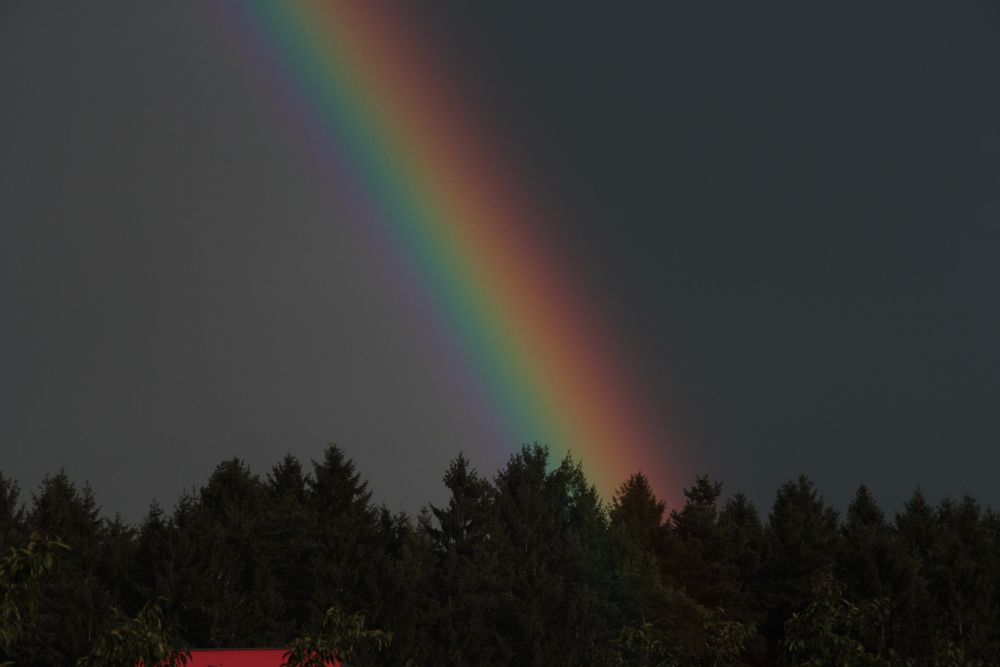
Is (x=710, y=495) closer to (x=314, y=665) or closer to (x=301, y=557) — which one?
(x=301, y=557)

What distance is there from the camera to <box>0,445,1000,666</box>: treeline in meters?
81.4

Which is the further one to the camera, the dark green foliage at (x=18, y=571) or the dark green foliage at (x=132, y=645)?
the dark green foliage at (x=132, y=645)

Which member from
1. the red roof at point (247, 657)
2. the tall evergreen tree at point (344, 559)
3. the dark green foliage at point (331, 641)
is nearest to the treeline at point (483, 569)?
the tall evergreen tree at point (344, 559)

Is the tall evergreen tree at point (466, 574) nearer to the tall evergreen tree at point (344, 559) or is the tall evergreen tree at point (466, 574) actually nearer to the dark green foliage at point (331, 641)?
the tall evergreen tree at point (344, 559)

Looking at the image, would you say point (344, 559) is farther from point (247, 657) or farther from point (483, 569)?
→ point (247, 657)

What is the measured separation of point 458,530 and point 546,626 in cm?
1062

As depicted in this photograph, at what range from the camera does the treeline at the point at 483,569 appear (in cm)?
8138

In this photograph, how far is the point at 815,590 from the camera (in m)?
24.4

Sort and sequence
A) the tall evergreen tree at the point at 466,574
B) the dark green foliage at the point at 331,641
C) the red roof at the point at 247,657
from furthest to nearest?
the tall evergreen tree at the point at 466,574 → the red roof at the point at 247,657 → the dark green foliage at the point at 331,641

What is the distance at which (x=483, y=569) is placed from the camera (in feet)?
296

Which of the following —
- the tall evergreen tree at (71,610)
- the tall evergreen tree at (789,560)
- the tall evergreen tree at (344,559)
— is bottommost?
the tall evergreen tree at (71,610)

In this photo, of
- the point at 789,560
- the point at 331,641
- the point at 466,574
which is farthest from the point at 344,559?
the point at 331,641

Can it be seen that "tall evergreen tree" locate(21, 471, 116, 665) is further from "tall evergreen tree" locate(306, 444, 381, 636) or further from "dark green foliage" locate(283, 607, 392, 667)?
"dark green foliage" locate(283, 607, 392, 667)

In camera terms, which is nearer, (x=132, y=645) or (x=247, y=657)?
(x=132, y=645)
